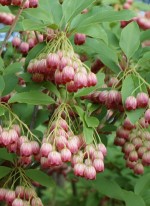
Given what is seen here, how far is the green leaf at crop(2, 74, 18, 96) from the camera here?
2.40 m

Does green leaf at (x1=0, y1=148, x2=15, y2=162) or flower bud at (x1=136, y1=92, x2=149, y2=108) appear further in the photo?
green leaf at (x1=0, y1=148, x2=15, y2=162)

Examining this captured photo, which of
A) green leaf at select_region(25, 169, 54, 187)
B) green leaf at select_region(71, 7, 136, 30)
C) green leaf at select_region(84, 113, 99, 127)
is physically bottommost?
green leaf at select_region(25, 169, 54, 187)

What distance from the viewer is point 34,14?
7.27 ft

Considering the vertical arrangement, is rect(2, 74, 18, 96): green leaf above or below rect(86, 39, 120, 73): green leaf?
below

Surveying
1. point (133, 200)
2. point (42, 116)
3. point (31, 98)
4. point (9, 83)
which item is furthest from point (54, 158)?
point (133, 200)

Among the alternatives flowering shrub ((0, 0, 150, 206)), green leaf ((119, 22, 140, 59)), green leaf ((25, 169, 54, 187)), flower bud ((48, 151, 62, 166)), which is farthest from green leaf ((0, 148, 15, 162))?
green leaf ((119, 22, 140, 59))

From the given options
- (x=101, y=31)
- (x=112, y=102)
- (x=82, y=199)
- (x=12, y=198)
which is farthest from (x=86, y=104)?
(x=82, y=199)

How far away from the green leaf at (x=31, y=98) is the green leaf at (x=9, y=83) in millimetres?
184

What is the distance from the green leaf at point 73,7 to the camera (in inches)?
87.8

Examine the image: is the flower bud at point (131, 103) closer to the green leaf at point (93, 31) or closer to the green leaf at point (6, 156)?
the green leaf at point (93, 31)

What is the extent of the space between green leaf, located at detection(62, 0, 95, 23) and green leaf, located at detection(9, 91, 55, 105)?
35cm

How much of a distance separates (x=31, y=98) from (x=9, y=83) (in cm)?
24

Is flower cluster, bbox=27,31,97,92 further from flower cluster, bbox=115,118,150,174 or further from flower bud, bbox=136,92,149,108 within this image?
flower cluster, bbox=115,118,150,174

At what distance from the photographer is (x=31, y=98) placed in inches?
87.6
